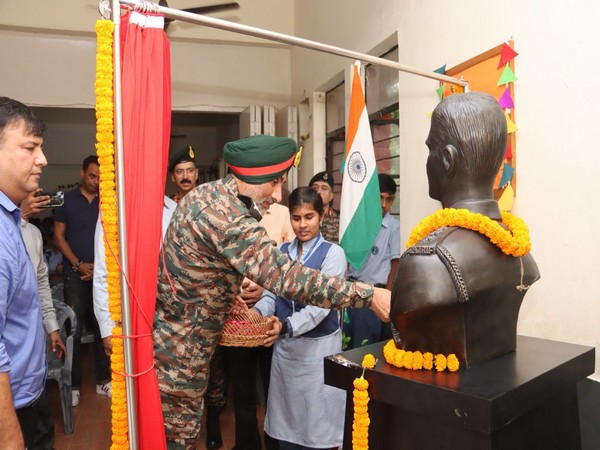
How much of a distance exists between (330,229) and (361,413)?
2310 mm

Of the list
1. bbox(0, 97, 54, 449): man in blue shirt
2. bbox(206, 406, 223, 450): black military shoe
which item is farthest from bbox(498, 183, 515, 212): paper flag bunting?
bbox(206, 406, 223, 450): black military shoe

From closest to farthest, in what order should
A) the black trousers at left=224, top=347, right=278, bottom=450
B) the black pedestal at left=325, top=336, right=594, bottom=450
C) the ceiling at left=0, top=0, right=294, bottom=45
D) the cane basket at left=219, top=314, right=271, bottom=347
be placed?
the black pedestal at left=325, top=336, right=594, bottom=450 → the cane basket at left=219, top=314, right=271, bottom=347 → the black trousers at left=224, top=347, right=278, bottom=450 → the ceiling at left=0, top=0, right=294, bottom=45

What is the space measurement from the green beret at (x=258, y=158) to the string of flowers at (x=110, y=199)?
0.39m

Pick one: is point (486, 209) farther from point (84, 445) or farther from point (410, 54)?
point (84, 445)

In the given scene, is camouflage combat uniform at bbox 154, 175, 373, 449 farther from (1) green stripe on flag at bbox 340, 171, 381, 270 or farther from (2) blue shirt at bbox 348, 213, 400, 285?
(2) blue shirt at bbox 348, 213, 400, 285

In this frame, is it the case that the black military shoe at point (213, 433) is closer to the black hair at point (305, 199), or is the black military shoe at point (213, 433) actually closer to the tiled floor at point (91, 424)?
the tiled floor at point (91, 424)

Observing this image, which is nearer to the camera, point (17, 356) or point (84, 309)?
point (17, 356)

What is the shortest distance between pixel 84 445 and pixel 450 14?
114 inches

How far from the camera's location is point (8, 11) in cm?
434

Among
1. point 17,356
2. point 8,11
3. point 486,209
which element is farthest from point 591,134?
point 8,11

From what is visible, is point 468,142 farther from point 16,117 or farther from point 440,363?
point 16,117

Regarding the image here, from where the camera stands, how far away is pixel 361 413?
1240 mm

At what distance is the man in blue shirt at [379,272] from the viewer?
2.84 metres

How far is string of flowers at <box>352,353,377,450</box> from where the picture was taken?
1.23 metres
